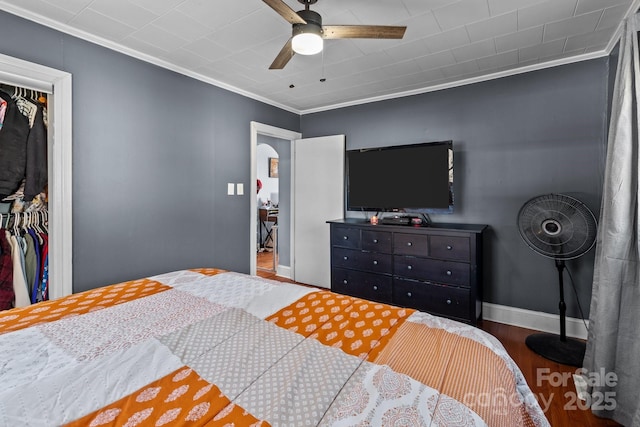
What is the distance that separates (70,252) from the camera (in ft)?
7.08

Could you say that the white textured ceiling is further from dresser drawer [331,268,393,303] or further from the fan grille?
dresser drawer [331,268,393,303]

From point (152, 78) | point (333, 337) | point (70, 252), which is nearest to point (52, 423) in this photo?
point (333, 337)

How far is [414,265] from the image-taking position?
290cm

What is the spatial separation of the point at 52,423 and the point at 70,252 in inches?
74.7

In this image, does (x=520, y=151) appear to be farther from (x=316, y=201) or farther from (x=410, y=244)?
(x=316, y=201)

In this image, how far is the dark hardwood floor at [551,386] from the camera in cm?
170

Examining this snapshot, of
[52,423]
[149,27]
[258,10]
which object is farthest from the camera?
[149,27]

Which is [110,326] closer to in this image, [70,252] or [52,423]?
[52,423]

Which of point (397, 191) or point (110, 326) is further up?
point (397, 191)

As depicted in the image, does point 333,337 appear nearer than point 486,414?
No

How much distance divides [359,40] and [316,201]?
7.11 ft

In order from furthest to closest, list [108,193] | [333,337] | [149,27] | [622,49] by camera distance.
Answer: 1. [108,193]
2. [149,27]
3. [622,49]
4. [333,337]

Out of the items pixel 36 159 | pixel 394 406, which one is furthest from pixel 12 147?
pixel 394 406

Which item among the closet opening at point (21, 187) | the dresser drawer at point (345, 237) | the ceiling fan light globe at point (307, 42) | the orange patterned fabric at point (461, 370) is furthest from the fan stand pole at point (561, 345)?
the closet opening at point (21, 187)
